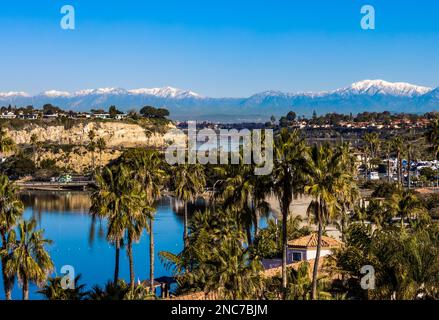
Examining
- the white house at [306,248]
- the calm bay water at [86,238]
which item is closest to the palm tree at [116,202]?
the calm bay water at [86,238]

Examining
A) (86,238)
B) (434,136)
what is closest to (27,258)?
(434,136)

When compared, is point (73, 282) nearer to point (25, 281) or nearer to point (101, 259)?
point (25, 281)

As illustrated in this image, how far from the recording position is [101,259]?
65812 mm

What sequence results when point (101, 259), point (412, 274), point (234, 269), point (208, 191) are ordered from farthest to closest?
point (208, 191), point (101, 259), point (412, 274), point (234, 269)

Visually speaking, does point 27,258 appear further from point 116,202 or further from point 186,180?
point 186,180

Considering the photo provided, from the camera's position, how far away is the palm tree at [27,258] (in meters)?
28.4

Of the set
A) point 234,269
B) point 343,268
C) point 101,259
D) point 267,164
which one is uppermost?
point 267,164

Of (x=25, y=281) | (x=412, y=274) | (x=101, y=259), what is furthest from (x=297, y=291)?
(x=101, y=259)

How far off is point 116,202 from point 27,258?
5.74 m

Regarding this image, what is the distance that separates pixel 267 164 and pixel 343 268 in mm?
7342

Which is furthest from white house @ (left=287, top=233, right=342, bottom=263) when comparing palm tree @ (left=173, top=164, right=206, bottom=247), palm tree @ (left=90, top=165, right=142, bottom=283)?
palm tree @ (left=90, top=165, right=142, bottom=283)

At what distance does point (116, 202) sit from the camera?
33.0m

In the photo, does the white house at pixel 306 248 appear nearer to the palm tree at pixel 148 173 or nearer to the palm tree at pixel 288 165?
the palm tree at pixel 148 173
